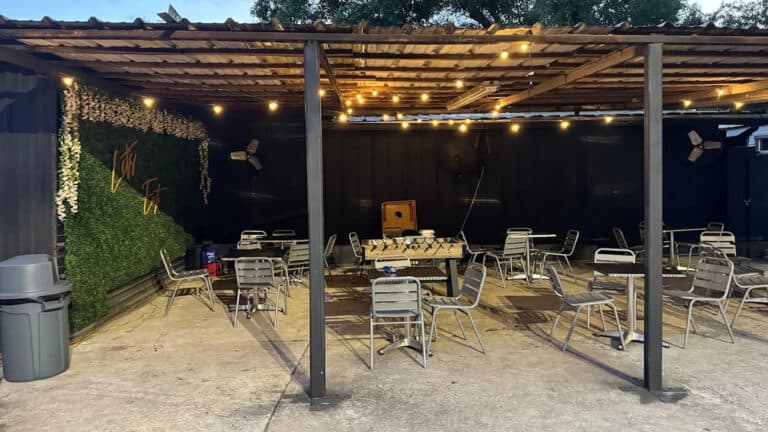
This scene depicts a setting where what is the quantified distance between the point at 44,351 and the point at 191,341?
136 cm

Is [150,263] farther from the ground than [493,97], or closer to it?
closer to it

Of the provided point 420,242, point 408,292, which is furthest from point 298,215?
point 408,292

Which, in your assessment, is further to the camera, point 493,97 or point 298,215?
point 298,215

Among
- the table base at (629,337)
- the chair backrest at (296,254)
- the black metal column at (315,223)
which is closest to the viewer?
the black metal column at (315,223)

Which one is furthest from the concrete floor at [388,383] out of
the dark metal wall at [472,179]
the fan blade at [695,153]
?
the fan blade at [695,153]

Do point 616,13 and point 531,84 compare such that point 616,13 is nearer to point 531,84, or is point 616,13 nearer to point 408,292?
point 531,84

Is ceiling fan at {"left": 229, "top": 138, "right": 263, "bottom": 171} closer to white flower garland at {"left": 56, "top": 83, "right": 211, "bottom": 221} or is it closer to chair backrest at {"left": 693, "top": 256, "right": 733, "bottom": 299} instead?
white flower garland at {"left": 56, "top": 83, "right": 211, "bottom": 221}

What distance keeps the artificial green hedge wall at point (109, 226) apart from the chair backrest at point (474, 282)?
397cm

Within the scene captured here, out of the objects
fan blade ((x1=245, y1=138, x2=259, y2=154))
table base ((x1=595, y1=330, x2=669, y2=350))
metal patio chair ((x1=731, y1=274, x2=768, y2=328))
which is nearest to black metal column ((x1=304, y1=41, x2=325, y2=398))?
table base ((x1=595, y1=330, x2=669, y2=350))

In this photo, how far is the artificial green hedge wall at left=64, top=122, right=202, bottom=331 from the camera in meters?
5.60

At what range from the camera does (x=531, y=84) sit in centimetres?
698

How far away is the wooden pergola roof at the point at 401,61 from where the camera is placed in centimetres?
414

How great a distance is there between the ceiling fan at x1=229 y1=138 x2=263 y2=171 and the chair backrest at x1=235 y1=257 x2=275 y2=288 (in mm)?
4472

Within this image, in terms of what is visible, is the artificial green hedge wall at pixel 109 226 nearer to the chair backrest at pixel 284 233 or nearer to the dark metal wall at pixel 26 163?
the dark metal wall at pixel 26 163
